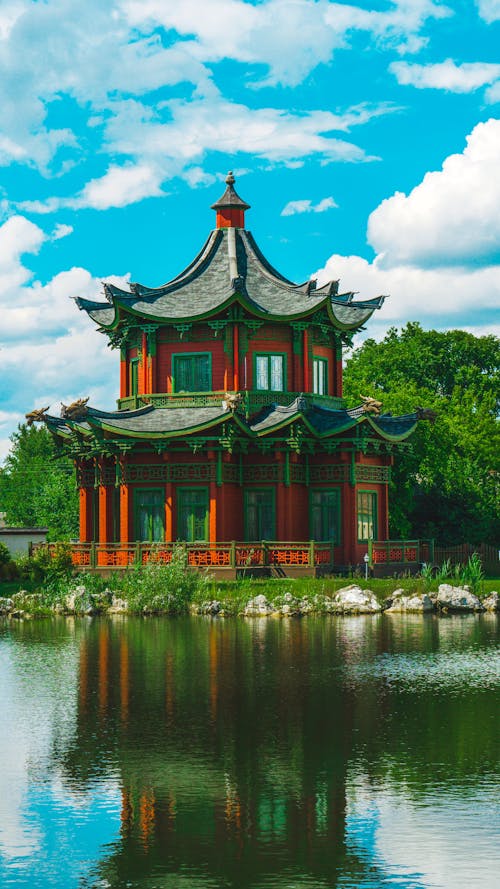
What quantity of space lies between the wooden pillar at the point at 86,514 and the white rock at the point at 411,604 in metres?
15.4

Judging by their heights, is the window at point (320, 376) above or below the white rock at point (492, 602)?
above

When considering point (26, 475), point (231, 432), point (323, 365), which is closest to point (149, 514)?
point (231, 432)

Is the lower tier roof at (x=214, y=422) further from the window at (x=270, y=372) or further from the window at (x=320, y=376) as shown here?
the window at (x=320, y=376)

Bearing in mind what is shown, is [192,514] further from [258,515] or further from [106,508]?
[106,508]

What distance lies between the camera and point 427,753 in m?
16.6

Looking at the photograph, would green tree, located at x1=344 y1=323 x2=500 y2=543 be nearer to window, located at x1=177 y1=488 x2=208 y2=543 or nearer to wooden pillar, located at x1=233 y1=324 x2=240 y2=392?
wooden pillar, located at x1=233 y1=324 x2=240 y2=392

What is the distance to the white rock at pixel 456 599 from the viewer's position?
40719 mm

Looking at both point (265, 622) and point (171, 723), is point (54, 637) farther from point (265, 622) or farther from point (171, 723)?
point (171, 723)

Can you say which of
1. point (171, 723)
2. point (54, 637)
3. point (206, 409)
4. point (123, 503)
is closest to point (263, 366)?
point (206, 409)

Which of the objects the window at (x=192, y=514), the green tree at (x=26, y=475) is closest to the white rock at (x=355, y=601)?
the window at (x=192, y=514)

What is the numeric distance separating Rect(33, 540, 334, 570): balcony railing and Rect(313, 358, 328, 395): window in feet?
25.3

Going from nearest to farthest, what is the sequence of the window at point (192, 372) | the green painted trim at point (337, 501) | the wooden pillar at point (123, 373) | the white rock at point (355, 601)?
the white rock at point (355, 601) < the green painted trim at point (337, 501) < the window at point (192, 372) < the wooden pillar at point (123, 373)

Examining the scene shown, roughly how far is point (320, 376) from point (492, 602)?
1326 cm

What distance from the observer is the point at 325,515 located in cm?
4706
